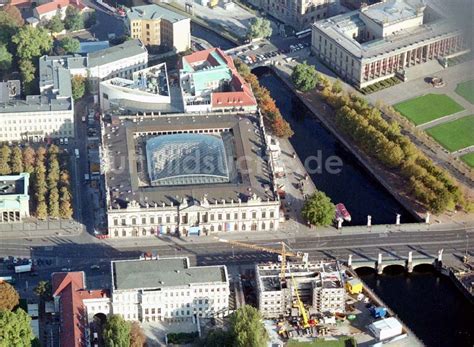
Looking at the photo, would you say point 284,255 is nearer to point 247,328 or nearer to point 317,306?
point 317,306

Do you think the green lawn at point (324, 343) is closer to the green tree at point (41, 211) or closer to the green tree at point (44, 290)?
the green tree at point (44, 290)

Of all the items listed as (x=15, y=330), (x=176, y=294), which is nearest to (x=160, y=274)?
(x=176, y=294)

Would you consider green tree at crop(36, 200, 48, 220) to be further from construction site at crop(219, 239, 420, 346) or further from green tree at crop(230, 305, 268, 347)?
green tree at crop(230, 305, 268, 347)

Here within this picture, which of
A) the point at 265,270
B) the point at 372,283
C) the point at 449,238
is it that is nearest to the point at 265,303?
the point at 265,270

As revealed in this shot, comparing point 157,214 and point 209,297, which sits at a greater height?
point 157,214

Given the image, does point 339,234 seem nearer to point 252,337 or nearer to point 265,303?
point 265,303
